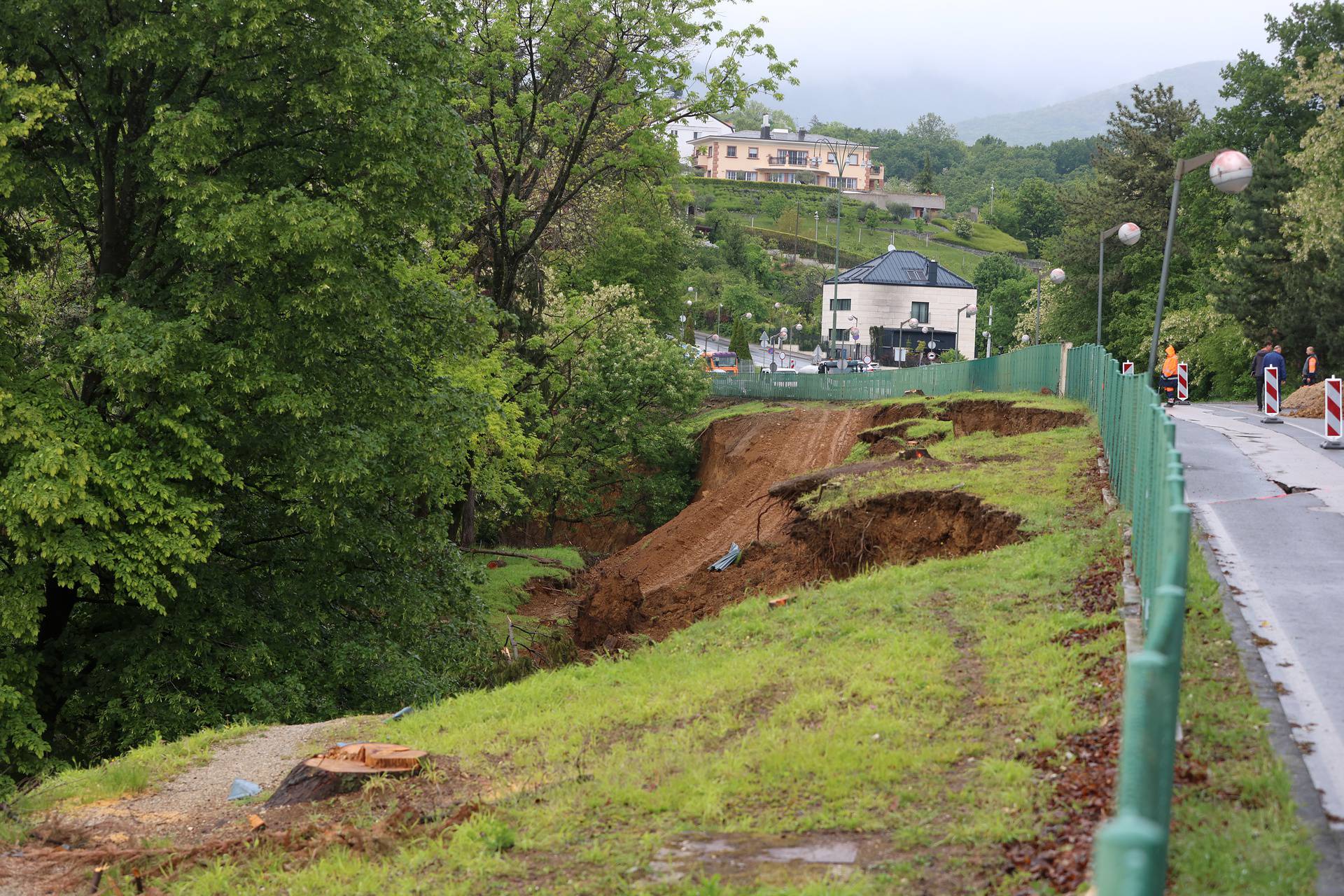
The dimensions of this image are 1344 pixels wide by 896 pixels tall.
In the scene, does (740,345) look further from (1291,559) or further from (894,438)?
(1291,559)

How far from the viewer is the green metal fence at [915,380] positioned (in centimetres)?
3368

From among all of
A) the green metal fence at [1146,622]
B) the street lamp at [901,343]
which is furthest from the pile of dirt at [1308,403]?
the street lamp at [901,343]

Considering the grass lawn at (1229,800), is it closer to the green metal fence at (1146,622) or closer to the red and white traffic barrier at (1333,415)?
the green metal fence at (1146,622)

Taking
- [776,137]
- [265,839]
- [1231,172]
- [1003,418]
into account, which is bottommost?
[265,839]

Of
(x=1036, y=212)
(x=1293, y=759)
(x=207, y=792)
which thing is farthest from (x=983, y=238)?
(x=1293, y=759)

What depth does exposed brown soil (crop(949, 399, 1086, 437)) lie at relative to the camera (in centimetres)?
2534

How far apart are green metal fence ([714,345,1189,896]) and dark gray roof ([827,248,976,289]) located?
274 ft

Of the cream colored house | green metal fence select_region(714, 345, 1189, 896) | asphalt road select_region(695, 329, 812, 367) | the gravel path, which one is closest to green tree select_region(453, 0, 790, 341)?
green metal fence select_region(714, 345, 1189, 896)

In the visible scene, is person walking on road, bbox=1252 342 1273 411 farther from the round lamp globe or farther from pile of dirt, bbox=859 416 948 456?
the round lamp globe

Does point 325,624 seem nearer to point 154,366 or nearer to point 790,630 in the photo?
point 154,366

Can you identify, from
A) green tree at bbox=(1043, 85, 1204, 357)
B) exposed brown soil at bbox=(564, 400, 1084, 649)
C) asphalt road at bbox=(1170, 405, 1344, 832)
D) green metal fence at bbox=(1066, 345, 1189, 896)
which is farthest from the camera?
green tree at bbox=(1043, 85, 1204, 357)

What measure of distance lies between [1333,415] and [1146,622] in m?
15.3

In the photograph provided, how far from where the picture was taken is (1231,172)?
16422 mm

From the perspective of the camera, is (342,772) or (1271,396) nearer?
(342,772)
